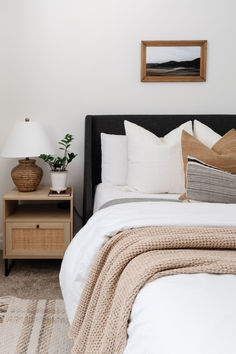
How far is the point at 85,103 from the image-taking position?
127 inches

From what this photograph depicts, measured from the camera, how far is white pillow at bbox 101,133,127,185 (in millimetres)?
2912

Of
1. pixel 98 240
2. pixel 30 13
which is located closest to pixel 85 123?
pixel 30 13

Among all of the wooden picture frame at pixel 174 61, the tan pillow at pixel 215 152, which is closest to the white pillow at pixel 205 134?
the tan pillow at pixel 215 152

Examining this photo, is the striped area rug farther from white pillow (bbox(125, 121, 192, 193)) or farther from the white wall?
the white wall

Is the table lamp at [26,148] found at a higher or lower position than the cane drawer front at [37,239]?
higher

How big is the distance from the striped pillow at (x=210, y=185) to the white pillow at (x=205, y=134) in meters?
0.69

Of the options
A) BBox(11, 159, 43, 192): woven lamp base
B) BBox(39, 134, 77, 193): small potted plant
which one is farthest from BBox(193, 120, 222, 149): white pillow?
BBox(11, 159, 43, 192): woven lamp base

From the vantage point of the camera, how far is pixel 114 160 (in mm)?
2934

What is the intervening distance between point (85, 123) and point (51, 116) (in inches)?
12.5

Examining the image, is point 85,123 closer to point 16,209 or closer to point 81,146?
point 81,146

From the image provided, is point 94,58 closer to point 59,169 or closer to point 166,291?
point 59,169

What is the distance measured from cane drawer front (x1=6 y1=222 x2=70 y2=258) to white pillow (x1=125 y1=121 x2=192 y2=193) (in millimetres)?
582

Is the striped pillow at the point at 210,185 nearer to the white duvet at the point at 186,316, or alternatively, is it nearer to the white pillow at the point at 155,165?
the white pillow at the point at 155,165

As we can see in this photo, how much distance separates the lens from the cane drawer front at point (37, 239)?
280 centimetres
